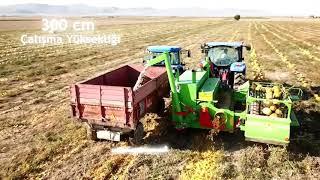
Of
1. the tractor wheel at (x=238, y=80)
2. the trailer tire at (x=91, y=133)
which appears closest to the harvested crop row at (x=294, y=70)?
the tractor wheel at (x=238, y=80)

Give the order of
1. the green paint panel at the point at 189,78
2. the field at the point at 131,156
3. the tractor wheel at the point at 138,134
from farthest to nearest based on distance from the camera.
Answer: the green paint panel at the point at 189,78 < the tractor wheel at the point at 138,134 < the field at the point at 131,156

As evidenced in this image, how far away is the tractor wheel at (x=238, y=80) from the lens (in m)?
11.4

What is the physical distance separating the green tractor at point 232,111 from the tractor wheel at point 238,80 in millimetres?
1998

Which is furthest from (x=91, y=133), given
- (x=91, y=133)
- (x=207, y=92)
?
(x=207, y=92)

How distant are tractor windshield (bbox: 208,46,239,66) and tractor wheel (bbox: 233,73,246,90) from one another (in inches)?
32.6

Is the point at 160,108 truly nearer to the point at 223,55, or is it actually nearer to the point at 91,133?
the point at 91,133

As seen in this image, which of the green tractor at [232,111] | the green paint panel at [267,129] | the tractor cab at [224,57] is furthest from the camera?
the tractor cab at [224,57]

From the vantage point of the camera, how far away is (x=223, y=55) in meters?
12.2

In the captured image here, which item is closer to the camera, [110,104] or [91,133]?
[110,104]

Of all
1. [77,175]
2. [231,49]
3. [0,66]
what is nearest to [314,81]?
[231,49]

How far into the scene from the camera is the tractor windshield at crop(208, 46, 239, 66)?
39.8ft

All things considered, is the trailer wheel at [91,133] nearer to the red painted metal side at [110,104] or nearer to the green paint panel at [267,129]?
the red painted metal side at [110,104]

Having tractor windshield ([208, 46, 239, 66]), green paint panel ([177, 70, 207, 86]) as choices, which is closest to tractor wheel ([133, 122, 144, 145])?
green paint panel ([177, 70, 207, 86])

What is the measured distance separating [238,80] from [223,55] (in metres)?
1.20
